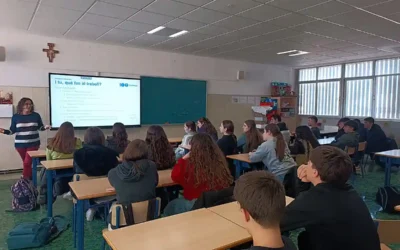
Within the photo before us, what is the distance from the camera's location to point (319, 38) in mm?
5883

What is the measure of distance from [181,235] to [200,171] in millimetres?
Result: 791

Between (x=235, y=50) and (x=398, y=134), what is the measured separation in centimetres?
485

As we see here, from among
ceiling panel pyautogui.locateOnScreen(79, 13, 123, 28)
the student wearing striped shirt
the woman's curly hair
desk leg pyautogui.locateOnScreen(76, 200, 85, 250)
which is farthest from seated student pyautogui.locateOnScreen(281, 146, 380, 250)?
the student wearing striped shirt

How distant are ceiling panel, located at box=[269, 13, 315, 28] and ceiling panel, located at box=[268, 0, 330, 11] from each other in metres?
0.30

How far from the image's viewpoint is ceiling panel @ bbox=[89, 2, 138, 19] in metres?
4.05

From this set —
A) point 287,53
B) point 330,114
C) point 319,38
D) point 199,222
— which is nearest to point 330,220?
point 199,222

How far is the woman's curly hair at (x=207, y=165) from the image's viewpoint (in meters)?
2.33

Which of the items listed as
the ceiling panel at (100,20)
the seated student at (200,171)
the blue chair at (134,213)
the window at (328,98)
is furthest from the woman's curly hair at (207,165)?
the window at (328,98)

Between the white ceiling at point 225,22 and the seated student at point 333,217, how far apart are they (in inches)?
119

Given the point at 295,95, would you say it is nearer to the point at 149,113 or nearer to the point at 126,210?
the point at 149,113

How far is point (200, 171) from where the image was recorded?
2.34 meters

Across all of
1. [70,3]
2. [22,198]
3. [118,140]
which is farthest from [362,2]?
[22,198]

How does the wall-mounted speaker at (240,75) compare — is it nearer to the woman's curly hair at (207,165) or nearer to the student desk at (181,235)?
the woman's curly hair at (207,165)

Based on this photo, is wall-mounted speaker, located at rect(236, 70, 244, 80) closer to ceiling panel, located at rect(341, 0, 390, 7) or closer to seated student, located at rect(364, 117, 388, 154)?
seated student, located at rect(364, 117, 388, 154)
